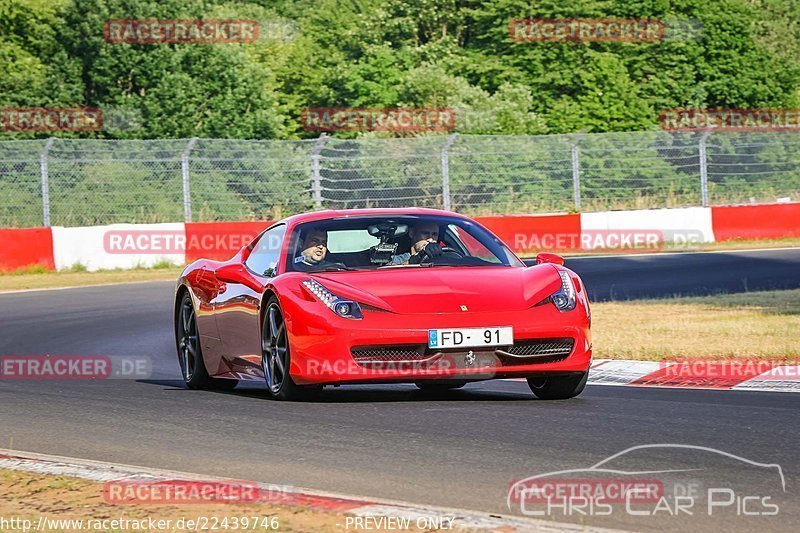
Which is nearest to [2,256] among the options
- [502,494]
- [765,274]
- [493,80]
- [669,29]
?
[765,274]

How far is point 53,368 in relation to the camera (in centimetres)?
1260

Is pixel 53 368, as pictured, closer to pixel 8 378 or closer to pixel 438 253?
pixel 8 378

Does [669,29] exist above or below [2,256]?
above

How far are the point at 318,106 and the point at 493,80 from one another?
23.4ft

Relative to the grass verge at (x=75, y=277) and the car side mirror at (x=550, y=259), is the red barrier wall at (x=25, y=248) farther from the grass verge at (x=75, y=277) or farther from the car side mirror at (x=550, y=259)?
the car side mirror at (x=550, y=259)

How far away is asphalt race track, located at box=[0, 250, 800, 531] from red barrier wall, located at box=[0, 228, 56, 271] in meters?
14.2

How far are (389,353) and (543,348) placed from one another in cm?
90

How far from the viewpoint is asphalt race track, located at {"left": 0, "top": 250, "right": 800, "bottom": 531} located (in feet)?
20.2

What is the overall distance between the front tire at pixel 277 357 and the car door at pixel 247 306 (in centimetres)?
16
